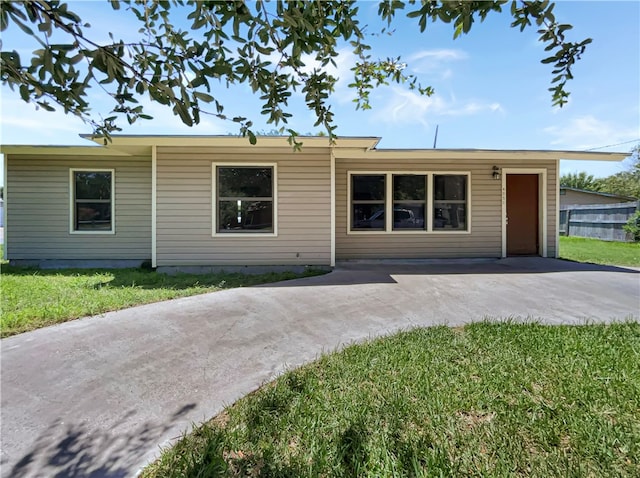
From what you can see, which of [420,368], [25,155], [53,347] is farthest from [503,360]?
[25,155]

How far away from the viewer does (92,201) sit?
8438 millimetres

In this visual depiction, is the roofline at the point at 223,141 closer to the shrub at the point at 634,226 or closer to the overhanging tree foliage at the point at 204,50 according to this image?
the overhanging tree foliage at the point at 204,50

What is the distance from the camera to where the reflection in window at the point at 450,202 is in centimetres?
879

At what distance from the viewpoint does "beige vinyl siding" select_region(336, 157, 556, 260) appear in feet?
28.5

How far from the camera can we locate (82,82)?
1.48 metres

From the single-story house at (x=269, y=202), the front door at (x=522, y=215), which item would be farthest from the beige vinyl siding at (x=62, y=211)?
the front door at (x=522, y=215)

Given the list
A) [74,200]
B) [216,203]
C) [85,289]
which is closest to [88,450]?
[85,289]

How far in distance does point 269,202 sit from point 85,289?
3668 mm

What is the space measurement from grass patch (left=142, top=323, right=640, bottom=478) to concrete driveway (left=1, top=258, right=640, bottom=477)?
400mm

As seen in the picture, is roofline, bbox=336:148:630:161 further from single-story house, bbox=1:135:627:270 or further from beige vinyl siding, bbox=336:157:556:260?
beige vinyl siding, bbox=336:157:556:260

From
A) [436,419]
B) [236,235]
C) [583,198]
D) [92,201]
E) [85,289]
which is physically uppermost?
[583,198]

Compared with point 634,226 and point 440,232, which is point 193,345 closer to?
point 440,232

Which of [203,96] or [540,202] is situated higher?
[540,202]

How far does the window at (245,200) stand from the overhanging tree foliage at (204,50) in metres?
5.57
